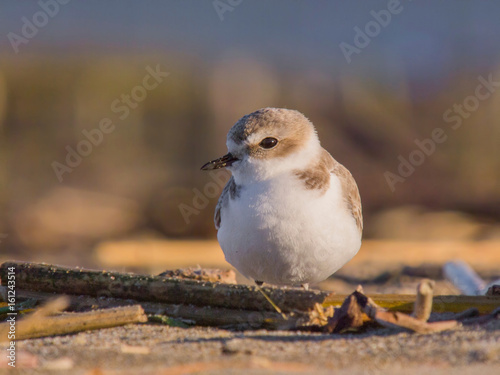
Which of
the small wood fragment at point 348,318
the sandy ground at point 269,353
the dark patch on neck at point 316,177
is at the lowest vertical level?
the sandy ground at point 269,353

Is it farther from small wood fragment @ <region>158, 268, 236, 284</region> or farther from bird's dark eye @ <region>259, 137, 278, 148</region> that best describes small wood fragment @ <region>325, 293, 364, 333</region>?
bird's dark eye @ <region>259, 137, 278, 148</region>

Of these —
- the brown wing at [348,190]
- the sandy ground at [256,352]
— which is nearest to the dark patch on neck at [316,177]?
the brown wing at [348,190]

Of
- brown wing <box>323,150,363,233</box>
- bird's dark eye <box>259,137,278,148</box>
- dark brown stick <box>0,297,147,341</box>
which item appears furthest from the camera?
brown wing <box>323,150,363,233</box>

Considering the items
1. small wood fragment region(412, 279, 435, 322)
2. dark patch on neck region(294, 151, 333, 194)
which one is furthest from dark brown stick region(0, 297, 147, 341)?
dark patch on neck region(294, 151, 333, 194)

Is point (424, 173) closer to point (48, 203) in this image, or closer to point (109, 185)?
point (109, 185)

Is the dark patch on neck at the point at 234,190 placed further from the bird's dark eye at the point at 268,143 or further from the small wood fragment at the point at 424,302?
the small wood fragment at the point at 424,302

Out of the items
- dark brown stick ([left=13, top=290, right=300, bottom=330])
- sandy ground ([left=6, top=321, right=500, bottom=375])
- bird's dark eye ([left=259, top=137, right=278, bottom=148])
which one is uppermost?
bird's dark eye ([left=259, top=137, right=278, bottom=148])

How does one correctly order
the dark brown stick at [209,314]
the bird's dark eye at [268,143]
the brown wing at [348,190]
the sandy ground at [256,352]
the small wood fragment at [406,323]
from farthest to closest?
the brown wing at [348,190]
the bird's dark eye at [268,143]
the dark brown stick at [209,314]
the small wood fragment at [406,323]
the sandy ground at [256,352]

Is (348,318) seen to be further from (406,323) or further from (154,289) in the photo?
(154,289)

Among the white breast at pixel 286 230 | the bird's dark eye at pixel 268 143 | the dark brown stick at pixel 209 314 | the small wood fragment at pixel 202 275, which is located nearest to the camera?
the dark brown stick at pixel 209 314
